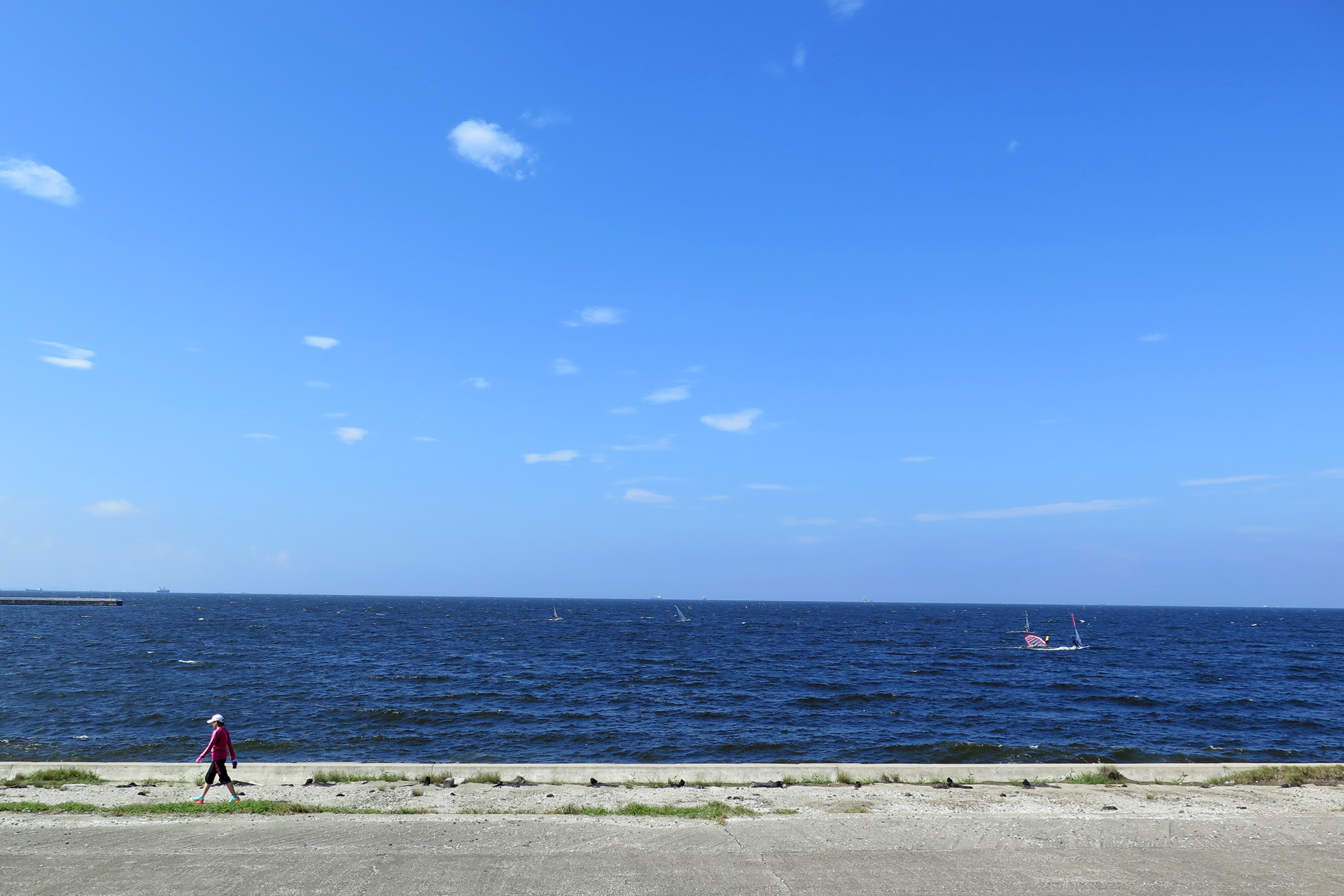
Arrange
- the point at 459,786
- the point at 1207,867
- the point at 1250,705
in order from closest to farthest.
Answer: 1. the point at 1207,867
2. the point at 459,786
3. the point at 1250,705

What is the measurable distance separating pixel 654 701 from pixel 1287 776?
28374 mm

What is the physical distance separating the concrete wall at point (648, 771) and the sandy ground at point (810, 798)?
120 cm

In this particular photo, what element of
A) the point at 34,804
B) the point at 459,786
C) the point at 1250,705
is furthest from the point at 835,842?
the point at 1250,705

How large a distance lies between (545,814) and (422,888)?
4.24 metres

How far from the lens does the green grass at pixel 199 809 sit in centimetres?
1449

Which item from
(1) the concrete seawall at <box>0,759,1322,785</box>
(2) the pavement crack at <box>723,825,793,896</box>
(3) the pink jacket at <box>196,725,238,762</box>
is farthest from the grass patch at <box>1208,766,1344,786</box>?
(3) the pink jacket at <box>196,725,238,762</box>

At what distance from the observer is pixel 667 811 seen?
14898mm

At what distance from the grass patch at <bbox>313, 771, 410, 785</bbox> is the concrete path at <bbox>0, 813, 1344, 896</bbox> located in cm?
355

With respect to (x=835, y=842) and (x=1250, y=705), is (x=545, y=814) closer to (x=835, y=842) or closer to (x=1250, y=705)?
(x=835, y=842)

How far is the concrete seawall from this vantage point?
730 inches

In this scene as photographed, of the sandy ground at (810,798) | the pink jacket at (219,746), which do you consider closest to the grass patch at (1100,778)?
the sandy ground at (810,798)

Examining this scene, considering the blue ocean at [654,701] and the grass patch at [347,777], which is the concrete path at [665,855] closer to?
the grass patch at [347,777]

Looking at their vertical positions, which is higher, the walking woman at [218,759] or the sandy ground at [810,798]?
the walking woman at [218,759]

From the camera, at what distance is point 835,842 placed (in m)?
13.0
